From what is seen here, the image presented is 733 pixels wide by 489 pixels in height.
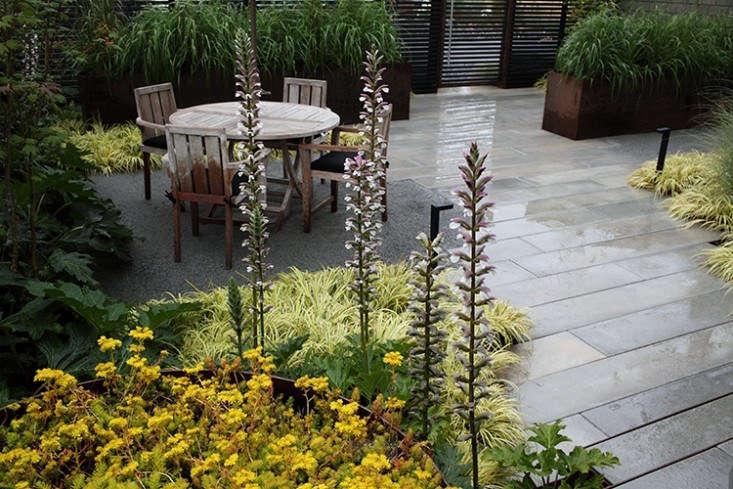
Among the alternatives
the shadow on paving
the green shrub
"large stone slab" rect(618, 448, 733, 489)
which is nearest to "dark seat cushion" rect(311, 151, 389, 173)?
the shadow on paving

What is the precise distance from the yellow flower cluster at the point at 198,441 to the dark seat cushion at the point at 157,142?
10.2 feet

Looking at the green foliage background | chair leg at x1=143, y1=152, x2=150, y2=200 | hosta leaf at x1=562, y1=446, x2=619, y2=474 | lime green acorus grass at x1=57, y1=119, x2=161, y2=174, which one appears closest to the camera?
hosta leaf at x1=562, y1=446, x2=619, y2=474

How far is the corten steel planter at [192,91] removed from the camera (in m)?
7.77

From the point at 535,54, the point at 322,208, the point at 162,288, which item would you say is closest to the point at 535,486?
the point at 162,288

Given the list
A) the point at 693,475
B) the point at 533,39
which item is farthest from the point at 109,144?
the point at 533,39

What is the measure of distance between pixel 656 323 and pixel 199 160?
2963 millimetres

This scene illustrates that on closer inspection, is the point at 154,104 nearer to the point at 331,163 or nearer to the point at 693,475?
the point at 331,163

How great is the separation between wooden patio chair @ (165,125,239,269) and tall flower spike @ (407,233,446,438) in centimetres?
231

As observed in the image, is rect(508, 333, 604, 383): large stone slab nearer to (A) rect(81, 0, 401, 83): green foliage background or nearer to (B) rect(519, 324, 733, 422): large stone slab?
(B) rect(519, 324, 733, 422): large stone slab

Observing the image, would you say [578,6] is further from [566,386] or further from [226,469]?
[226,469]

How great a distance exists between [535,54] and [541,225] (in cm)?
739

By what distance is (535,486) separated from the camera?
2637mm

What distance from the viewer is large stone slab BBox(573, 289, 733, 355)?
385 centimetres

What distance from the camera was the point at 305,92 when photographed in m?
6.38
